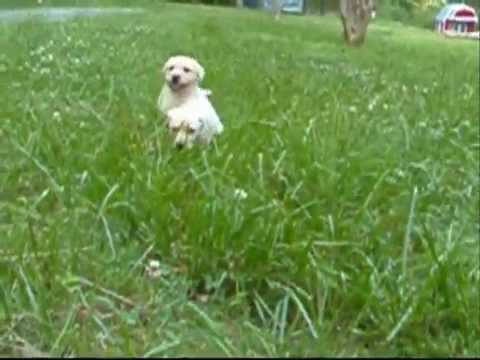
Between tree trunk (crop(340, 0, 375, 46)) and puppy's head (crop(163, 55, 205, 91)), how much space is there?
939 cm

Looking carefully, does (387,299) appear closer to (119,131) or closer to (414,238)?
(414,238)

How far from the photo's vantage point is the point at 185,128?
3732 millimetres

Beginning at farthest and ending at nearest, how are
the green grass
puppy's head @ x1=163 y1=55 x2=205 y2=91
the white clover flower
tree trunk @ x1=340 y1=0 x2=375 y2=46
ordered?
tree trunk @ x1=340 y1=0 x2=375 y2=46, puppy's head @ x1=163 y1=55 x2=205 y2=91, the white clover flower, the green grass

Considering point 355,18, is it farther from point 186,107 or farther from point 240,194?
point 240,194

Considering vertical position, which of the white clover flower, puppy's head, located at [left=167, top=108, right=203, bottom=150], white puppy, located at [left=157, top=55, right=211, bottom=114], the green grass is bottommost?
the green grass

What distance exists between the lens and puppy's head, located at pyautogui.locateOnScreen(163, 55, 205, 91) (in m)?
3.91

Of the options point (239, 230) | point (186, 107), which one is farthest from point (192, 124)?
point (239, 230)

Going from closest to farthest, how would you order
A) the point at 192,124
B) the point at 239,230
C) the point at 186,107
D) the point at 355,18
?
the point at 239,230, the point at 192,124, the point at 186,107, the point at 355,18

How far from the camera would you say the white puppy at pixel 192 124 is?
371 centimetres

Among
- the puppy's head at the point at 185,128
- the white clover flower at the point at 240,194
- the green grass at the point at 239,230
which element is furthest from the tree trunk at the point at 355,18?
the white clover flower at the point at 240,194

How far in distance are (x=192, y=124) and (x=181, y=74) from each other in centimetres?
29

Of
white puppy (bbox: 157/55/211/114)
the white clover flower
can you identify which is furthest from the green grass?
white puppy (bbox: 157/55/211/114)

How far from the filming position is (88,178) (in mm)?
3229

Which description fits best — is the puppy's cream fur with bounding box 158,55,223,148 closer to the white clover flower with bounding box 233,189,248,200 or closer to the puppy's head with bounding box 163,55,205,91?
the puppy's head with bounding box 163,55,205,91
